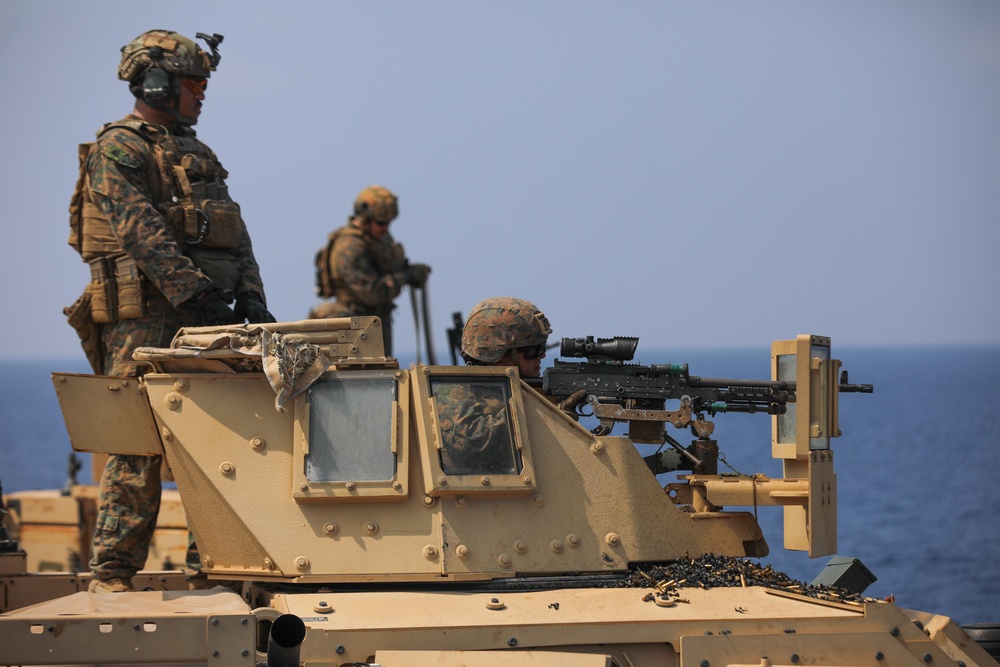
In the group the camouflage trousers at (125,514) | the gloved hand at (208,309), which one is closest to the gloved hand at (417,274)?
the gloved hand at (208,309)

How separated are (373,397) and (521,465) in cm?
84

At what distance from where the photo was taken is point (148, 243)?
30.6ft

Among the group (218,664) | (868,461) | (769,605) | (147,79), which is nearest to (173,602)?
(218,664)

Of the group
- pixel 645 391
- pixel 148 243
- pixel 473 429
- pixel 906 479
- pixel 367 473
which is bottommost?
pixel 906 479

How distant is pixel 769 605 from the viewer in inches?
317

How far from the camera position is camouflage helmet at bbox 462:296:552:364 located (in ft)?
29.9

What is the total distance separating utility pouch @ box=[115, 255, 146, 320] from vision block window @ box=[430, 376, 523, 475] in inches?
78.8

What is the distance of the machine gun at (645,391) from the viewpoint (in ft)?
30.1

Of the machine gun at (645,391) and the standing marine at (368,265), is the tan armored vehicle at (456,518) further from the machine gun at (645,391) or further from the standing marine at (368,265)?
the standing marine at (368,265)

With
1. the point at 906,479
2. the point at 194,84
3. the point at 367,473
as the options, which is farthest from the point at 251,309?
the point at 906,479

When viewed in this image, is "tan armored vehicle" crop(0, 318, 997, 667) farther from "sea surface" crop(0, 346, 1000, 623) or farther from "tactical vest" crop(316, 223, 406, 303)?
"tactical vest" crop(316, 223, 406, 303)

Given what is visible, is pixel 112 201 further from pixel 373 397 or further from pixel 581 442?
pixel 581 442

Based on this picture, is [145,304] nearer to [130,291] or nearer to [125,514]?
[130,291]

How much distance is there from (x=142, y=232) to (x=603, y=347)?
106 inches
